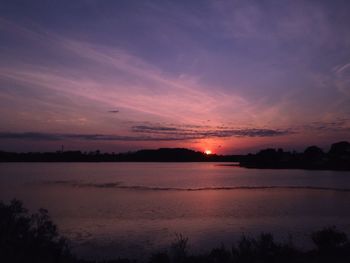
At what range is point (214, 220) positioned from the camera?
2267cm

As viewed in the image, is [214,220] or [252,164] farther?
[252,164]

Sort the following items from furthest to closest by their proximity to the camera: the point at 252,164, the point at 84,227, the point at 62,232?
the point at 252,164
the point at 84,227
the point at 62,232

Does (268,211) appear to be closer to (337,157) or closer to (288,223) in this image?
(288,223)

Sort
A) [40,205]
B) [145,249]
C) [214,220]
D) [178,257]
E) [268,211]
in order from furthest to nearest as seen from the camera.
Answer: [40,205], [268,211], [214,220], [145,249], [178,257]

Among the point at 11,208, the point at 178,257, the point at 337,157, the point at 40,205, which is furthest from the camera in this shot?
the point at 337,157

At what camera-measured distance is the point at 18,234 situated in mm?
11844

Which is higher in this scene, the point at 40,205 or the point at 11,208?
the point at 11,208

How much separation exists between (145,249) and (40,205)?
1635cm

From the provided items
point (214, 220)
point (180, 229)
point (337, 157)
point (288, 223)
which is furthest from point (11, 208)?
point (337, 157)

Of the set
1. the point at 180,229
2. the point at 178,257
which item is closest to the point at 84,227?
the point at 180,229

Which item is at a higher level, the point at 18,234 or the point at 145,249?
the point at 18,234

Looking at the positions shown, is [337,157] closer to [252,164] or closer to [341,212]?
[252,164]

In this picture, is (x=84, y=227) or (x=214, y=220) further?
(x=214, y=220)

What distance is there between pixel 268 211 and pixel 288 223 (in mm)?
5254
